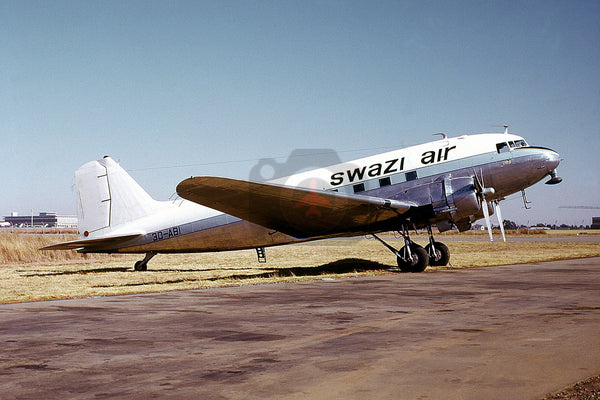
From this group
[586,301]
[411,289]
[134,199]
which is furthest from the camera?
[134,199]

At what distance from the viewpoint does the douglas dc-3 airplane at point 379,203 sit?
1886 centimetres

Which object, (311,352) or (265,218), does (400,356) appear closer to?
(311,352)

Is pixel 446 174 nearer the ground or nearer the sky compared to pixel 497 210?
nearer the sky

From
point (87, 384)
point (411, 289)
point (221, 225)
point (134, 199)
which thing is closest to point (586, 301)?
point (411, 289)

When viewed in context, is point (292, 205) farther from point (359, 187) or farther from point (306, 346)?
point (306, 346)

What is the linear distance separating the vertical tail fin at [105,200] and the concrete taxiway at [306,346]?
12951 mm

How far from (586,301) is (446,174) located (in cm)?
1057

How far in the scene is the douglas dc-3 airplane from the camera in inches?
742

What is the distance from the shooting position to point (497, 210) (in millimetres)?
21953

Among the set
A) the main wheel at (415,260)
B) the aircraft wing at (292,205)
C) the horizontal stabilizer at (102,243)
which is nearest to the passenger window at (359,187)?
the aircraft wing at (292,205)

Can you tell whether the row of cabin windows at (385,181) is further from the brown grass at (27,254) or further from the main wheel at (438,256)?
the brown grass at (27,254)

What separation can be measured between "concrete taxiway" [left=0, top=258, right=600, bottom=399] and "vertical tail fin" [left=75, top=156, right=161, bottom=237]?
42.5ft

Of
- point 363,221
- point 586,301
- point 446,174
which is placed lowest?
point 586,301

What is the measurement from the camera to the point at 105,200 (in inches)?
969
